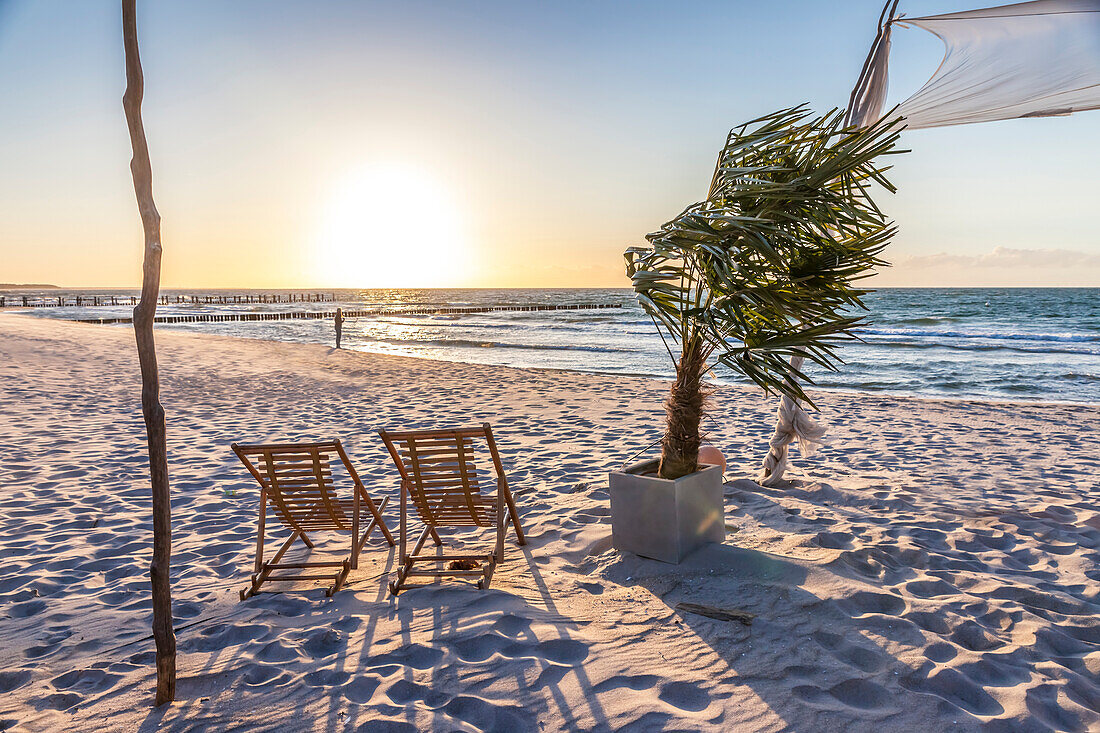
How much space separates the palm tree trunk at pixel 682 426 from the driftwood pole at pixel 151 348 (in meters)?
2.36

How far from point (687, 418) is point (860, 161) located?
59.5 inches

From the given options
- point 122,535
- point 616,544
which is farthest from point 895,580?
point 122,535

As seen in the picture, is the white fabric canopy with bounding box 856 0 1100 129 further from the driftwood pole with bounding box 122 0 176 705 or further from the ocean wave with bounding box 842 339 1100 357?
the ocean wave with bounding box 842 339 1100 357

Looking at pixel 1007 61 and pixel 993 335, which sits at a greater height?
pixel 1007 61

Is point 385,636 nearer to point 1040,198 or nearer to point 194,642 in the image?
point 194,642

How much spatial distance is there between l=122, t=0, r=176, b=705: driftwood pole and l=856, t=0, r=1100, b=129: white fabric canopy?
419 centimetres

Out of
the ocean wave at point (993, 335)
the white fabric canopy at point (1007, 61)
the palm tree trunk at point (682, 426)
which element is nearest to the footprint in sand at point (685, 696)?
the palm tree trunk at point (682, 426)

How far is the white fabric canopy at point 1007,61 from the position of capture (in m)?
4.12

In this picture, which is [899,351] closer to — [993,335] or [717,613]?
[993,335]

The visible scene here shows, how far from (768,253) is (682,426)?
108 centimetres

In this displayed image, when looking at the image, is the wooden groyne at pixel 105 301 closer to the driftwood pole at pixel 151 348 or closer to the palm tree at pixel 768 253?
the driftwood pole at pixel 151 348

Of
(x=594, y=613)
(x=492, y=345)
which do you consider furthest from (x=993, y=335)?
(x=594, y=613)

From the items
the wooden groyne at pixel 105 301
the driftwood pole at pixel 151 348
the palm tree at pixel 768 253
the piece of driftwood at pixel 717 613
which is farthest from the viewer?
the wooden groyne at pixel 105 301

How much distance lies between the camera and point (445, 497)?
12.4 ft
